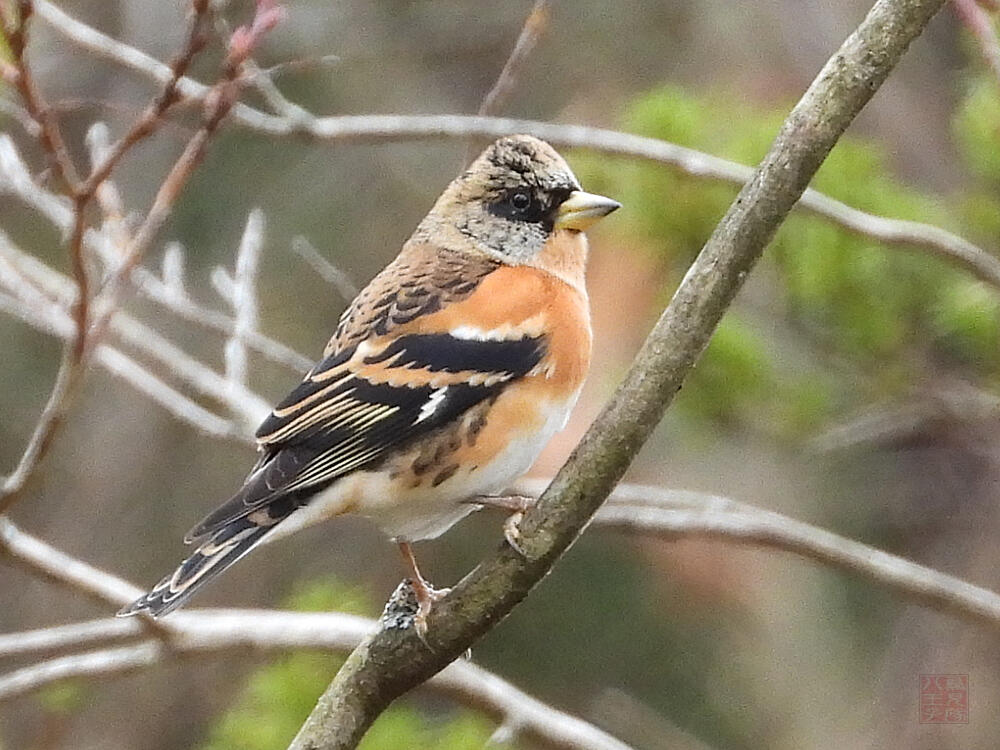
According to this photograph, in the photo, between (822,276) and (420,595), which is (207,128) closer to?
(420,595)

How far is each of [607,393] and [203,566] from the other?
5.91 ft

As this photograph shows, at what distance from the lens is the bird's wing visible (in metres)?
2.48

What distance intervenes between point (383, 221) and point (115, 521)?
68.0 inches

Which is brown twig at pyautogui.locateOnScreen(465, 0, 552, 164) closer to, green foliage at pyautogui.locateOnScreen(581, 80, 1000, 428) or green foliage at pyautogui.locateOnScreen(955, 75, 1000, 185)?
green foliage at pyautogui.locateOnScreen(581, 80, 1000, 428)

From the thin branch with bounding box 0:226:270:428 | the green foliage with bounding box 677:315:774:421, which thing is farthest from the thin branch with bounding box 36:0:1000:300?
the thin branch with bounding box 0:226:270:428

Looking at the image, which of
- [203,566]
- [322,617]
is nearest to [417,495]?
[203,566]

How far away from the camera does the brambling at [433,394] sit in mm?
2465

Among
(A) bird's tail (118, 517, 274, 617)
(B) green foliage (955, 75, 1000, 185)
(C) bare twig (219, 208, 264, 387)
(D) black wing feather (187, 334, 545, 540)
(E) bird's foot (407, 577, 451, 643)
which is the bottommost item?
(E) bird's foot (407, 577, 451, 643)

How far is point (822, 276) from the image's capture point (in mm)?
3475

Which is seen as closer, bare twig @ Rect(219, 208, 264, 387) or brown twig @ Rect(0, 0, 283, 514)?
brown twig @ Rect(0, 0, 283, 514)

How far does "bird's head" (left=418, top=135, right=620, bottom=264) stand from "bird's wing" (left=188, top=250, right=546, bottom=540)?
11.9 inches

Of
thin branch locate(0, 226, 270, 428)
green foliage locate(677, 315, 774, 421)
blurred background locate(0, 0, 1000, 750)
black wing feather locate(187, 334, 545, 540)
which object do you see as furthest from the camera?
blurred background locate(0, 0, 1000, 750)

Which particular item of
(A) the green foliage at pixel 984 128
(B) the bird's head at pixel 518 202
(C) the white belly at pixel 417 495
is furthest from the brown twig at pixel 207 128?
(A) the green foliage at pixel 984 128

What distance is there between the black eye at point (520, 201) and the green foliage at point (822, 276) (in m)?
0.64
